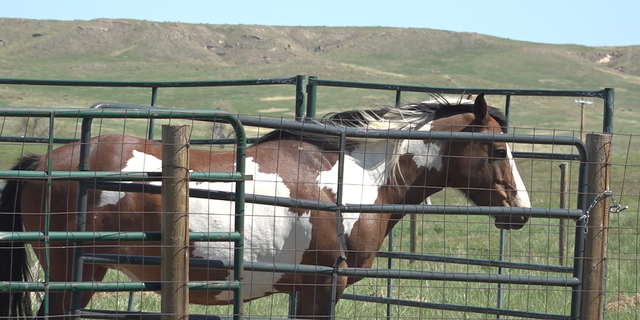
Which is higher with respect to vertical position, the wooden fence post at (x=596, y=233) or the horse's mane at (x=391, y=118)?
the horse's mane at (x=391, y=118)

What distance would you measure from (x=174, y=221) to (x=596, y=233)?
2.43 meters

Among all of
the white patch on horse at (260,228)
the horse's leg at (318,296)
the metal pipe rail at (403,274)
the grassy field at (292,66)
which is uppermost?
the grassy field at (292,66)

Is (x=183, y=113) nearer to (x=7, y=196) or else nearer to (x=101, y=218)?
(x=101, y=218)

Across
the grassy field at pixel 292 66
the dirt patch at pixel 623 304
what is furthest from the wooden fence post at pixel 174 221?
the grassy field at pixel 292 66

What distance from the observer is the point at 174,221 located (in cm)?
317


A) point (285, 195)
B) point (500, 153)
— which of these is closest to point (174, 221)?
point (285, 195)

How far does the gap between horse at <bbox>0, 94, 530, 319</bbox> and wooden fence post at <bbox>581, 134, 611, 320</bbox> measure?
602mm

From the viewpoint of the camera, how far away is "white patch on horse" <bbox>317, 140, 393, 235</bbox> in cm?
432

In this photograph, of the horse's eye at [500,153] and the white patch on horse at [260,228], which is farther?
the horse's eye at [500,153]

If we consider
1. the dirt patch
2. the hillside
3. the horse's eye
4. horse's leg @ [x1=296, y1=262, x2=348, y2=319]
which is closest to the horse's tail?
horse's leg @ [x1=296, y1=262, x2=348, y2=319]

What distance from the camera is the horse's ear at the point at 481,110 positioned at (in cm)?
446

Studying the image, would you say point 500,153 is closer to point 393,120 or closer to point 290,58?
point 393,120

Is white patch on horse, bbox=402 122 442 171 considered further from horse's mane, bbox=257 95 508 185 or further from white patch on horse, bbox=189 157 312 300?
white patch on horse, bbox=189 157 312 300

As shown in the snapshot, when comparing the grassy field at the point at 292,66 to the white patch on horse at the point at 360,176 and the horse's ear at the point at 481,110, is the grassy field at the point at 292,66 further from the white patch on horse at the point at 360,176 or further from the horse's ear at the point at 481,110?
the white patch on horse at the point at 360,176
